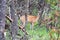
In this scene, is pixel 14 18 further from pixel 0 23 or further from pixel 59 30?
pixel 59 30

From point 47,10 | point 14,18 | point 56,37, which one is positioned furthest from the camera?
point 47,10

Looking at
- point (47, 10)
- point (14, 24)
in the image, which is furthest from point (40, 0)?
point (14, 24)

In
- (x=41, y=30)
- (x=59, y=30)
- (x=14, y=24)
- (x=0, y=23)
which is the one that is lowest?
(x=41, y=30)

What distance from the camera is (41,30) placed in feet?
18.7

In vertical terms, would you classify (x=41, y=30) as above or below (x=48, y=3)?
below

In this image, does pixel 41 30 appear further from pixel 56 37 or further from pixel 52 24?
pixel 56 37

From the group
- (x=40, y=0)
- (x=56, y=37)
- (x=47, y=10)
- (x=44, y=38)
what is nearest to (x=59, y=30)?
(x=56, y=37)

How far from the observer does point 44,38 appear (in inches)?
197

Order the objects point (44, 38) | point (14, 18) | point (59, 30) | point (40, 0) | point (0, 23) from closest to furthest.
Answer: point (0, 23), point (14, 18), point (59, 30), point (44, 38), point (40, 0)

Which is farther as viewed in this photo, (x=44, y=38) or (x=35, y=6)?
(x=35, y=6)

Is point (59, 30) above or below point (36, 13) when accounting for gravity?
above

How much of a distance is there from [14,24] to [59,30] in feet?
3.32

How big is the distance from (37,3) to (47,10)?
912mm

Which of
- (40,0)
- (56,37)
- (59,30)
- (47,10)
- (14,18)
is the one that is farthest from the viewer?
(40,0)
